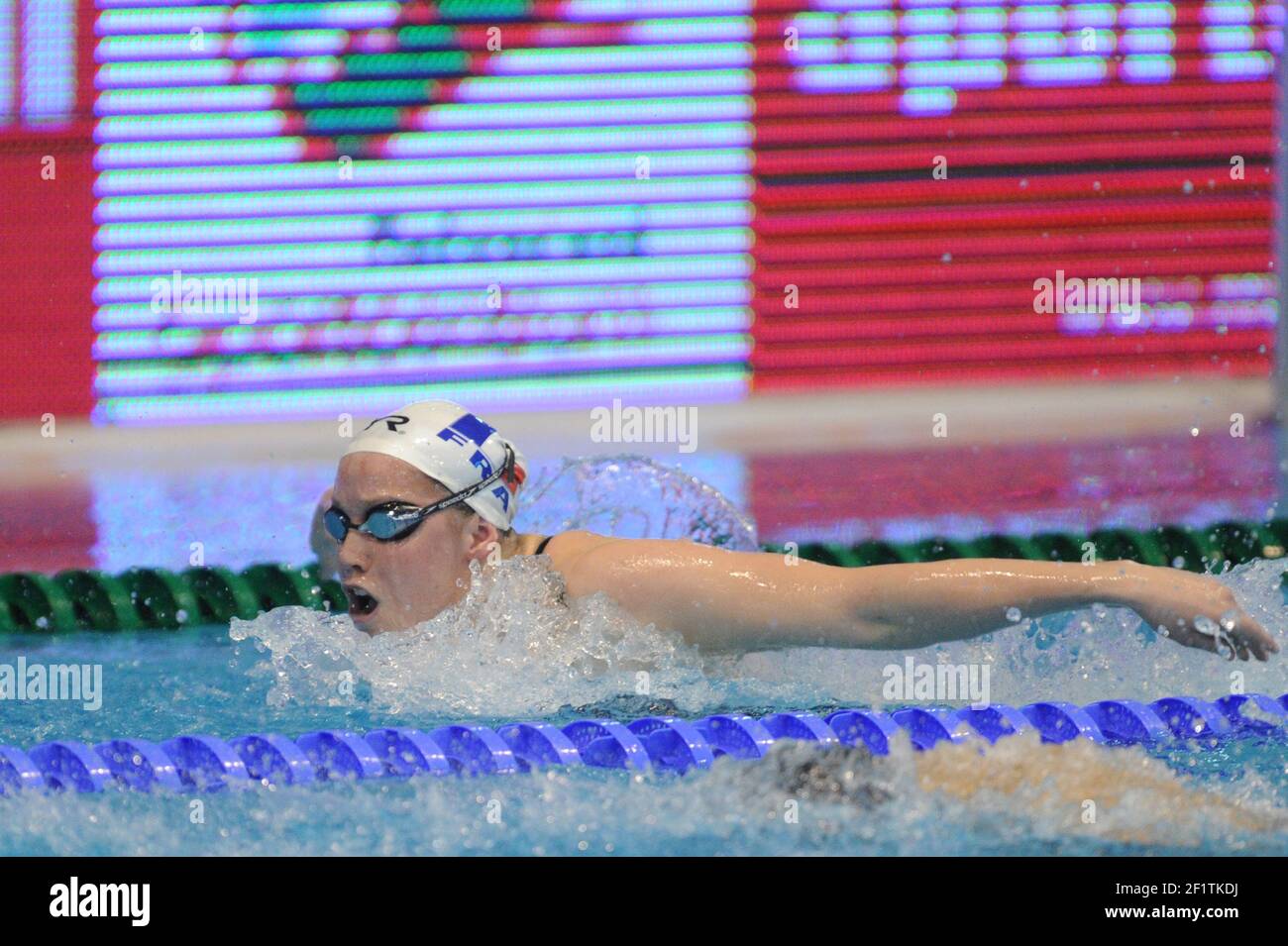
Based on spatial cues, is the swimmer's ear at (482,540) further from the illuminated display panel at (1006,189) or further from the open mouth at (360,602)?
the illuminated display panel at (1006,189)

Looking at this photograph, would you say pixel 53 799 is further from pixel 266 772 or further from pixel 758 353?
pixel 758 353

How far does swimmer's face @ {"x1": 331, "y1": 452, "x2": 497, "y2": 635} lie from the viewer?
2762 millimetres

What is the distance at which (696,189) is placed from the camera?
784cm

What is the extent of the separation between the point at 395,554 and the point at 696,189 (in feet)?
17.4

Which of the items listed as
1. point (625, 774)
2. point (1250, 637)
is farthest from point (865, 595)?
point (1250, 637)

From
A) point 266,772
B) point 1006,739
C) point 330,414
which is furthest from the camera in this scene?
point 330,414

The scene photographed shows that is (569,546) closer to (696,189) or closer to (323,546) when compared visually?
(323,546)

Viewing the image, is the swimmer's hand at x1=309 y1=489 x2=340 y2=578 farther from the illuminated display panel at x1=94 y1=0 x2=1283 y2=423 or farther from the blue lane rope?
the illuminated display panel at x1=94 y1=0 x2=1283 y2=423

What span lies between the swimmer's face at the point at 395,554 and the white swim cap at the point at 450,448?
21mm

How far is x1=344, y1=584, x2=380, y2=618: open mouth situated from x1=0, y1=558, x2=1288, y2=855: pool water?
53 mm

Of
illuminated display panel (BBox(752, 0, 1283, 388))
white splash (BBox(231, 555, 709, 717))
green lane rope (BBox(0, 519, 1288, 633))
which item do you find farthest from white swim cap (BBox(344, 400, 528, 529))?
illuminated display panel (BBox(752, 0, 1283, 388))
